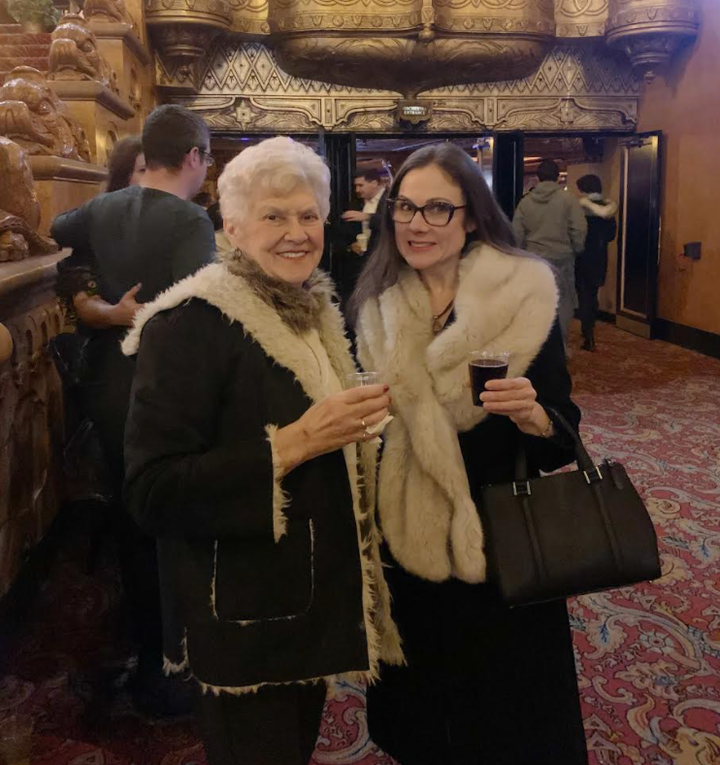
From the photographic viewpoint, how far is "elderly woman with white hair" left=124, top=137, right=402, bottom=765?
1.28 meters

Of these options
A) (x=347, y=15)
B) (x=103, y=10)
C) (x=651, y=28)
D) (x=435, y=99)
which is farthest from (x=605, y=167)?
(x=103, y=10)

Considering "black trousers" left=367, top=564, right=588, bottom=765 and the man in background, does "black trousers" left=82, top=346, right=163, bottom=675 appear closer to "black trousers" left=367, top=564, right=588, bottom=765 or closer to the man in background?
"black trousers" left=367, top=564, right=588, bottom=765

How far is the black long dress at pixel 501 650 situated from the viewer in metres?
1.69

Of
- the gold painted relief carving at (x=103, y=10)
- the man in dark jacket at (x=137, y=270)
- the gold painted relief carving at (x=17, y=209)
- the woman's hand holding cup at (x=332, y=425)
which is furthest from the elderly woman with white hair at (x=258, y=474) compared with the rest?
the gold painted relief carving at (x=103, y=10)

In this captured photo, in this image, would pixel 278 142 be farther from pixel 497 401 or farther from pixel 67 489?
pixel 67 489

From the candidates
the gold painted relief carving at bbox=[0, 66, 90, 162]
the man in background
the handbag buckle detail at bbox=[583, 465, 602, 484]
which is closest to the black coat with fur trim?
the handbag buckle detail at bbox=[583, 465, 602, 484]

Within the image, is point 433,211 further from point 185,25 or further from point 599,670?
point 185,25

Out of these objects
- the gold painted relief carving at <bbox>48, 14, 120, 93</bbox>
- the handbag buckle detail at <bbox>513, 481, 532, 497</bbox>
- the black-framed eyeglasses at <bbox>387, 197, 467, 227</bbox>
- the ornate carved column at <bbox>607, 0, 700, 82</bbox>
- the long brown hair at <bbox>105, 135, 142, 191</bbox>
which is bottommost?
the handbag buckle detail at <bbox>513, 481, 532, 497</bbox>

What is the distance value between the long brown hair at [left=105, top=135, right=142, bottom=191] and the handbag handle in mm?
1863

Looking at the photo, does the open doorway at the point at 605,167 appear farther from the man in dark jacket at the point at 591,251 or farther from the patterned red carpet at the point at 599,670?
the patterned red carpet at the point at 599,670

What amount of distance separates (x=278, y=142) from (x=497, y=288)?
60 centimetres

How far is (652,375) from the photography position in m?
6.91

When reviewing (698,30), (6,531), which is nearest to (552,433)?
(6,531)

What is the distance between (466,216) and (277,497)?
2.75ft
